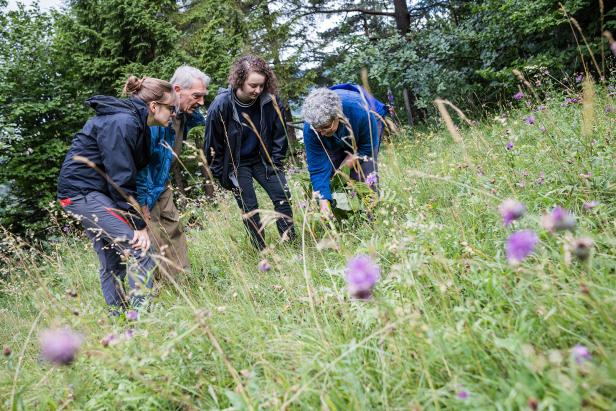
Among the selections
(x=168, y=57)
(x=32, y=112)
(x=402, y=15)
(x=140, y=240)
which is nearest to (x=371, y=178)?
(x=140, y=240)

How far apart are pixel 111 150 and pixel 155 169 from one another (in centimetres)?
71

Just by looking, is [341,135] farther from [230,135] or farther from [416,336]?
[416,336]

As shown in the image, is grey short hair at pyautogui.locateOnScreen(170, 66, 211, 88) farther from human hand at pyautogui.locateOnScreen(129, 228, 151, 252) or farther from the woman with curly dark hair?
human hand at pyautogui.locateOnScreen(129, 228, 151, 252)

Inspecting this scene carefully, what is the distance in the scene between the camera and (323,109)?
2725 mm

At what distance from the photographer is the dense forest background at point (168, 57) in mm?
7098

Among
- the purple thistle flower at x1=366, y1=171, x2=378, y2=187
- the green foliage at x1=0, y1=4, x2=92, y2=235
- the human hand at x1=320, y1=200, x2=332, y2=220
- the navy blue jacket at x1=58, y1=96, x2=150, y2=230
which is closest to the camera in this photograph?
the human hand at x1=320, y1=200, x2=332, y2=220

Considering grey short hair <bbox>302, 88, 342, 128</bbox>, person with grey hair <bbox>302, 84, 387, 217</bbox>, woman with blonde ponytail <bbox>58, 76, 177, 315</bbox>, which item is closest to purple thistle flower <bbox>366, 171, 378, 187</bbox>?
person with grey hair <bbox>302, 84, 387, 217</bbox>

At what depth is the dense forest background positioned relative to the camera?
23.3 feet

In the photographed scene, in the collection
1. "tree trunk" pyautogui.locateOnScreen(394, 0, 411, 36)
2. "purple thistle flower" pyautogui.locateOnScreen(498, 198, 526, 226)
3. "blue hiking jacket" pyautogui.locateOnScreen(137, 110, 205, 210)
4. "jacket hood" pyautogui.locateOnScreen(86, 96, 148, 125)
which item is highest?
"tree trunk" pyautogui.locateOnScreen(394, 0, 411, 36)

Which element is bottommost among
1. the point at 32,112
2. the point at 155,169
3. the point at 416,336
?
→ the point at 416,336

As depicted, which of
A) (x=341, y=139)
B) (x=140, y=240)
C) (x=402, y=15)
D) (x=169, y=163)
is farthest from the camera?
(x=402, y=15)

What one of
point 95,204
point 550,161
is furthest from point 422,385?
point 95,204

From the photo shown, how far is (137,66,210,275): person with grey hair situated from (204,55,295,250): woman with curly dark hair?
22cm

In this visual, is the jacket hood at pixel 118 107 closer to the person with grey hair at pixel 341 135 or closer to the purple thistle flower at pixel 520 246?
the person with grey hair at pixel 341 135
